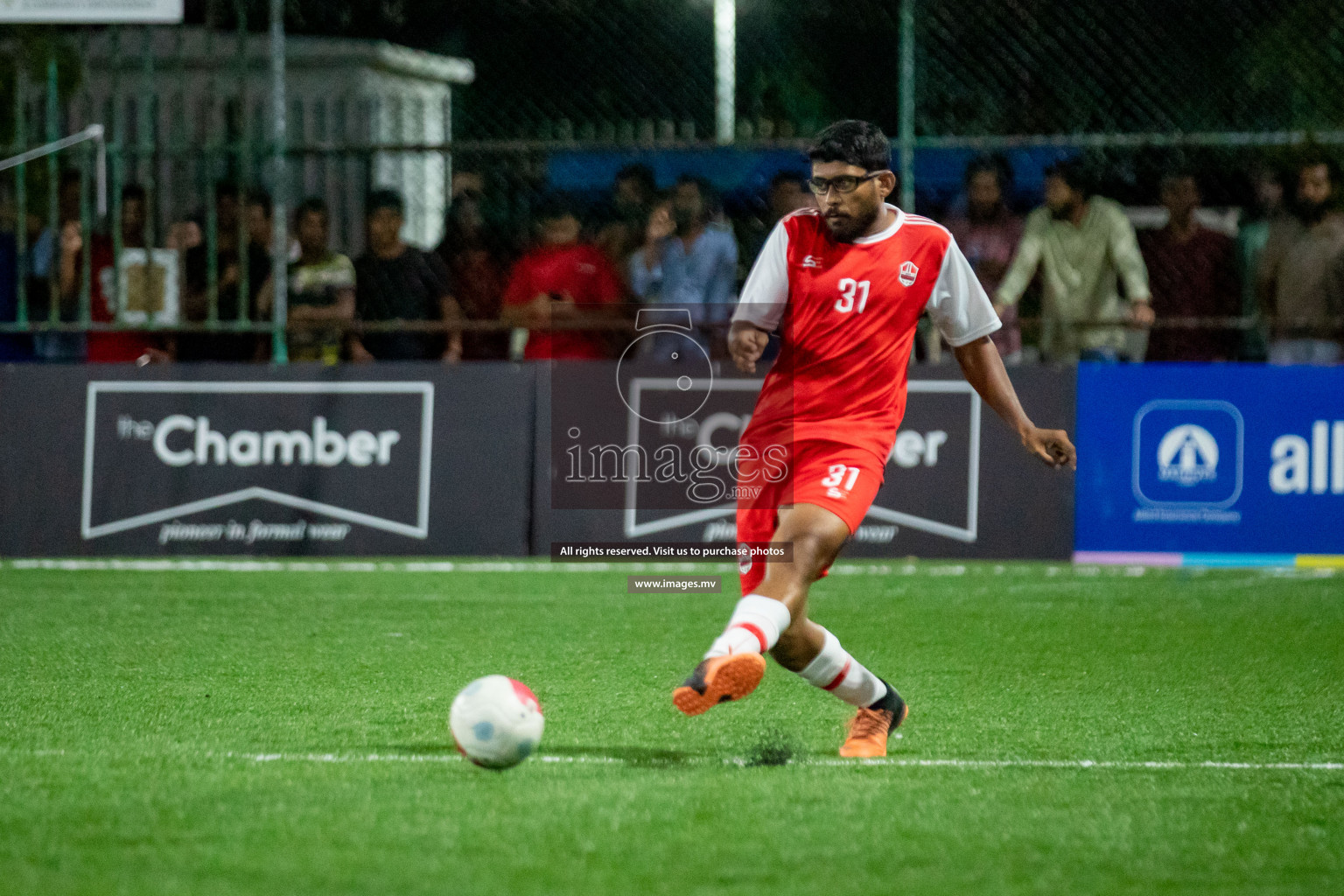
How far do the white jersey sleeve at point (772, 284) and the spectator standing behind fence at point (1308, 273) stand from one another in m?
6.74

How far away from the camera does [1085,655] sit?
25.8ft

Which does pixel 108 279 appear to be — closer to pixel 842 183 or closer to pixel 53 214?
pixel 53 214

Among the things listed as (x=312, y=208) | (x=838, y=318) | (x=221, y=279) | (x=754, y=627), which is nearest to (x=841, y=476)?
(x=838, y=318)

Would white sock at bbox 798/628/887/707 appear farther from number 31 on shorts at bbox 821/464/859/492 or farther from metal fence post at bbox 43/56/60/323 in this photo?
metal fence post at bbox 43/56/60/323

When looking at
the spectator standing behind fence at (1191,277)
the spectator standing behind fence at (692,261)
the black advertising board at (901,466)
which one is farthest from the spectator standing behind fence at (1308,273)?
the spectator standing behind fence at (692,261)

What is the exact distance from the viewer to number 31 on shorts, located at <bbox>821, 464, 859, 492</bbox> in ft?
17.7

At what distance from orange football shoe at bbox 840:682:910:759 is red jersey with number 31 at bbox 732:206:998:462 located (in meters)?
0.81

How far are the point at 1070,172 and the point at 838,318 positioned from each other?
20.9 feet

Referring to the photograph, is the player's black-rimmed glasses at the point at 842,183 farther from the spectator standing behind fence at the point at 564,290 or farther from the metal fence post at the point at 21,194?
the metal fence post at the point at 21,194

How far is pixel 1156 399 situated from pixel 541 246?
13.5ft

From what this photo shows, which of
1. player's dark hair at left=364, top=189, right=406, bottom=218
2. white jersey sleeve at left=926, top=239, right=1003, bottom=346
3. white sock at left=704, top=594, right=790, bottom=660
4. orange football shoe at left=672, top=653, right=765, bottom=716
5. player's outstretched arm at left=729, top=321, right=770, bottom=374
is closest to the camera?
orange football shoe at left=672, top=653, right=765, bottom=716

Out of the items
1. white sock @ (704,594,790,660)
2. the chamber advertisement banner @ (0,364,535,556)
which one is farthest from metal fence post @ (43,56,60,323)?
white sock @ (704,594,790,660)

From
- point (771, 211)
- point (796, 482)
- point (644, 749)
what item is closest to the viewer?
point (796, 482)

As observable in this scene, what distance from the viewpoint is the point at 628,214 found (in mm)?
11727
